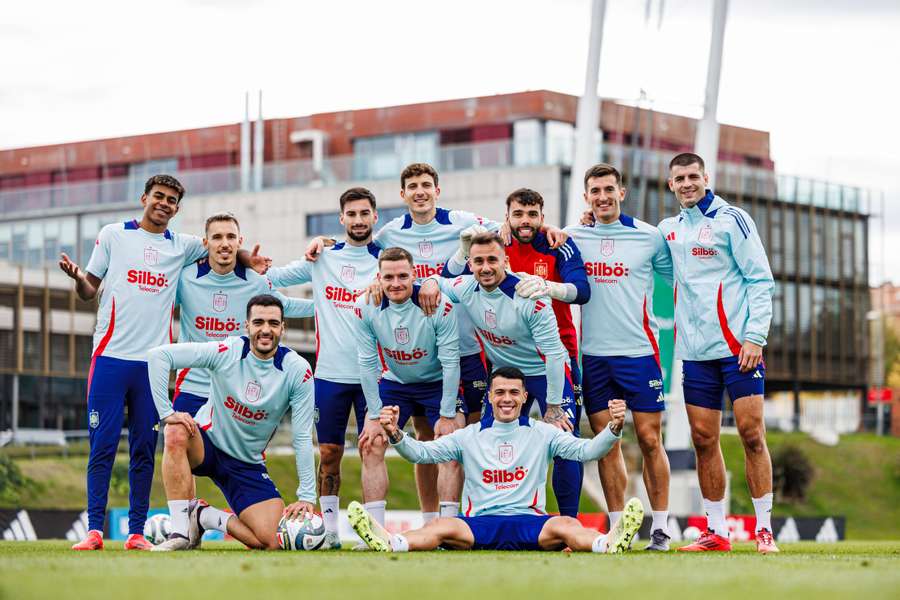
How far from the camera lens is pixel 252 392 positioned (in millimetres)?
10273

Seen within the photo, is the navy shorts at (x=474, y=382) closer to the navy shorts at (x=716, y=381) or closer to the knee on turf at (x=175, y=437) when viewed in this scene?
the navy shorts at (x=716, y=381)

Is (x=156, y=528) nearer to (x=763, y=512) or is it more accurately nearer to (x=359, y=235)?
(x=359, y=235)

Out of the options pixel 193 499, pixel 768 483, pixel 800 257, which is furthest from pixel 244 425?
pixel 800 257

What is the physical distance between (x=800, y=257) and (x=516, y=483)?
5163 cm

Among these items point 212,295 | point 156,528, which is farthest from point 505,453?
point 156,528

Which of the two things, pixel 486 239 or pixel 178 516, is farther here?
pixel 178 516

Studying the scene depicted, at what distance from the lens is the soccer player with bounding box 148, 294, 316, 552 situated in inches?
395

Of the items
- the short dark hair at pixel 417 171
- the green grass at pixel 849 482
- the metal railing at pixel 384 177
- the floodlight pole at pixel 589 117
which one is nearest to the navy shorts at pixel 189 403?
the short dark hair at pixel 417 171

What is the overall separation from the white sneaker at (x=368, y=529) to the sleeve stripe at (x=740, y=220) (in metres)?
3.48

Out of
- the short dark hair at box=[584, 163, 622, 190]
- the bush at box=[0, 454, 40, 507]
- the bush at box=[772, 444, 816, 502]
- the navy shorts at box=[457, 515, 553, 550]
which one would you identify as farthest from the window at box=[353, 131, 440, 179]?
the navy shorts at box=[457, 515, 553, 550]

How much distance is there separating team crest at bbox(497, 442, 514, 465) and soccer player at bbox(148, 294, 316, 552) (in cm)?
132

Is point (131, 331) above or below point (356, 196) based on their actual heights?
below

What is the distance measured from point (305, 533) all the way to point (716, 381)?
3197 millimetres

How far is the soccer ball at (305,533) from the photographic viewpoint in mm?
9961
